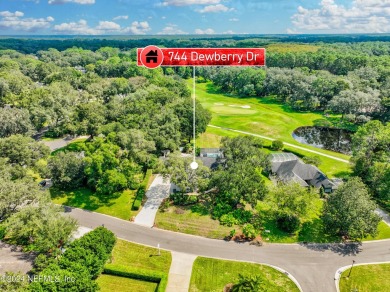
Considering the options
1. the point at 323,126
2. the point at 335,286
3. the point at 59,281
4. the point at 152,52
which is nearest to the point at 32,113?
the point at 59,281

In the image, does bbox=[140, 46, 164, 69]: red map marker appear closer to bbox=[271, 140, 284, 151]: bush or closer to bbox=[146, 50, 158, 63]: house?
bbox=[146, 50, 158, 63]: house

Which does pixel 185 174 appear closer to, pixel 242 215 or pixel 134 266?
pixel 242 215

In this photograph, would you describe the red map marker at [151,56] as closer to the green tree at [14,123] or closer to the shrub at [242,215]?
the shrub at [242,215]

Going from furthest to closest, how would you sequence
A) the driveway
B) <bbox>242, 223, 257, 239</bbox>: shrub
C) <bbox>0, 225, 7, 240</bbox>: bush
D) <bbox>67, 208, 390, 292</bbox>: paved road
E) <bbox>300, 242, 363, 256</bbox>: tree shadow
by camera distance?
the driveway → <bbox>242, 223, 257, 239</bbox>: shrub → <bbox>0, 225, 7, 240</bbox>: bush → <bbox>300, 242, 363, 256</bbox>: tree shadow → <bbox>67, 208, 390, 292</bbox>: paved road

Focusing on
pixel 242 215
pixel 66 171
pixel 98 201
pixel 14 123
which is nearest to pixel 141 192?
pixel 98 201

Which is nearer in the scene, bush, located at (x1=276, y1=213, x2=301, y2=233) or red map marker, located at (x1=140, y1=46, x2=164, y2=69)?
red map marker, located at (x1=140, y1=46, x2=164, y2=69)

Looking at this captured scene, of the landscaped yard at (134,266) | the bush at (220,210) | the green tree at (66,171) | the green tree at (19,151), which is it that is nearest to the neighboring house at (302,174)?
the bush at (220,210)

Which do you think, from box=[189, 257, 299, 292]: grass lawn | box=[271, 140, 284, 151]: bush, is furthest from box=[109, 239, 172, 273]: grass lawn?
box=[271, 140, 284, 151]: bush
